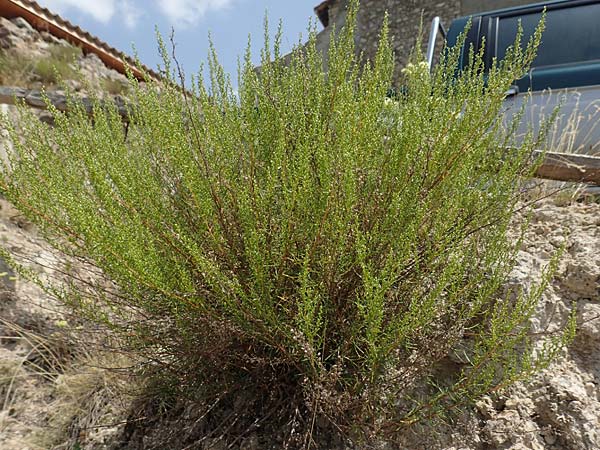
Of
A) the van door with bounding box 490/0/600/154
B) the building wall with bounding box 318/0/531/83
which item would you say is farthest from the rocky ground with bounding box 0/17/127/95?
the building wall with bounding box 318/0/531/83

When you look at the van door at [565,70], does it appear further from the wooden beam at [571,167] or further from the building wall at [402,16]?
the building wall at [402,16]

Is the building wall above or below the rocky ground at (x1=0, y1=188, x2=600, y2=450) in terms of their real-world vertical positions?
above

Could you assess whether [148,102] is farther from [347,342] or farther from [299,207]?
[347,342]

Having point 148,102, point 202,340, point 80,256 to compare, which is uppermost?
point 148,102

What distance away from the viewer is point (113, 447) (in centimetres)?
185

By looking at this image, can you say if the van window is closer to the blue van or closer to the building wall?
the blue van

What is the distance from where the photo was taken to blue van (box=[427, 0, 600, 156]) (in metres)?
2.89

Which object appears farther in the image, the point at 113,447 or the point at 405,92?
the point at 405,92

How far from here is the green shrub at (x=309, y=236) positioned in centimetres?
129

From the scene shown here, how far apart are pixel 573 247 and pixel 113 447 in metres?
2.31

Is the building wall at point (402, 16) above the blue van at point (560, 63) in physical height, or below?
above

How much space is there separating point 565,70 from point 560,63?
0.11 metres

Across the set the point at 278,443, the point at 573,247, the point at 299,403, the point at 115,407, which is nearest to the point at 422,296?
the point at 299,403

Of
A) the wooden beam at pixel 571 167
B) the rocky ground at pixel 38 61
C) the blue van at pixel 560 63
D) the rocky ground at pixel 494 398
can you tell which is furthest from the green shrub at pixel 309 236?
the rocky ground at pixel 38 61
